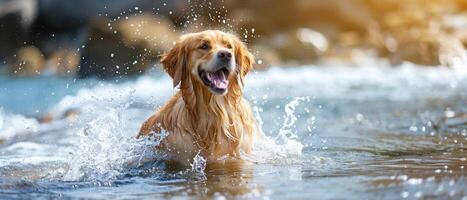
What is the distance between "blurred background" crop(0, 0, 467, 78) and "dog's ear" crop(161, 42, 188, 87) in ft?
41.5

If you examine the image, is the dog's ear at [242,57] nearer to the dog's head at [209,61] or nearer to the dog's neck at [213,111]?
the dog's head at [209,61]

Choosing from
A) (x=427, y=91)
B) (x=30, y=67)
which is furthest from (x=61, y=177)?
(x=30, y=67)

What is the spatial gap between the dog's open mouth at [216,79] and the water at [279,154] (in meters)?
0.62

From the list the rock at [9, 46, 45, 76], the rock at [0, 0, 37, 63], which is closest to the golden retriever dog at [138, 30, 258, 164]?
the rock at [9, 46, 45, 76]

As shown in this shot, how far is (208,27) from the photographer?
23922 millimetres

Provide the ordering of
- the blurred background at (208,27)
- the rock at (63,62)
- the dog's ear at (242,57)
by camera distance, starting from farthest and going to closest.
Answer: the blurred background at (208,27) → the rock at (63,62) → the dog's ear at (242,57)

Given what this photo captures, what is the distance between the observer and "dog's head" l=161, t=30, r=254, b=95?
655cm

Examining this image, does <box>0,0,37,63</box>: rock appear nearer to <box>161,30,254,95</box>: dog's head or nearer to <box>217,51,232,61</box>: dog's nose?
<box>161,30,254,95</box>: dog's head

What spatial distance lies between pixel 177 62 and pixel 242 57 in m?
0.54

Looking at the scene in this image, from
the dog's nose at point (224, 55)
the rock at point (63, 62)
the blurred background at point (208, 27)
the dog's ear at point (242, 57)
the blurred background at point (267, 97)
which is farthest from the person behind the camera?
the blurred background at point (208, 27)

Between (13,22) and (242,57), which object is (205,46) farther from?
(13,22)

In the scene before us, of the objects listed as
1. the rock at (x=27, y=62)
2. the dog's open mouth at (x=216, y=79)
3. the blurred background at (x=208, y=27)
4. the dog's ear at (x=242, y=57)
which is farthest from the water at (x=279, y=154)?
the blurred background at (x=208, y=27)

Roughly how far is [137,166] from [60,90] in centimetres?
1130

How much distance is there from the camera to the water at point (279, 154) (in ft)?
18.5
